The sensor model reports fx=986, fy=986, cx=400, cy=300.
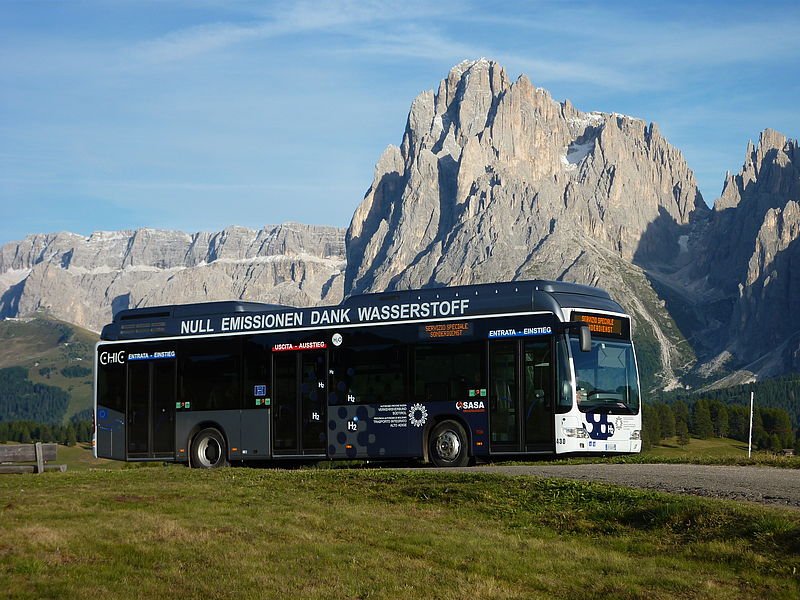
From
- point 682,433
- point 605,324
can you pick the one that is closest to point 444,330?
point 605,324

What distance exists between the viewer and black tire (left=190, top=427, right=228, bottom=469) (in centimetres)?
3334

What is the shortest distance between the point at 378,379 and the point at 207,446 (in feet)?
23.5

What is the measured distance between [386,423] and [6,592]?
17.8 metres

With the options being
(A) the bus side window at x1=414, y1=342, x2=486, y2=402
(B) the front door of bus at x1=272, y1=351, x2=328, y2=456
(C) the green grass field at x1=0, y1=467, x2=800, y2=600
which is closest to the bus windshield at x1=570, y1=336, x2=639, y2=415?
(A) the bus side window at x1=414, y1=342, x2=486, y2=402

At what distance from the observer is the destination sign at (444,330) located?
2934 cm

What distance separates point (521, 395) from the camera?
92.2 feet

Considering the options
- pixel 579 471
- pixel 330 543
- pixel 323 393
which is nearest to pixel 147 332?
pixel 323 393

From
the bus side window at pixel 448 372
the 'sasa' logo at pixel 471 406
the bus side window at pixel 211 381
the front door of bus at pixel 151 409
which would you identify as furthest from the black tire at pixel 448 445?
the front door of bus at pixel 151 409

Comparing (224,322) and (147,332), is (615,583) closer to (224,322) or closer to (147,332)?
(224,322)

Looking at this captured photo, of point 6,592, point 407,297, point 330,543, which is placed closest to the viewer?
point 6,592

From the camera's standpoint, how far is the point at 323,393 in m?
31.5

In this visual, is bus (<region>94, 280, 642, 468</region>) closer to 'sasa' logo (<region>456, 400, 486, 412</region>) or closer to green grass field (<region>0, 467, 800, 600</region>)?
'sasa' logo (<region>456, 400, 486, 412</region>)

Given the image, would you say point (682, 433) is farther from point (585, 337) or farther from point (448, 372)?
point (585, 337)

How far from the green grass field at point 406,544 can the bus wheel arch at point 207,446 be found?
10289 mm
